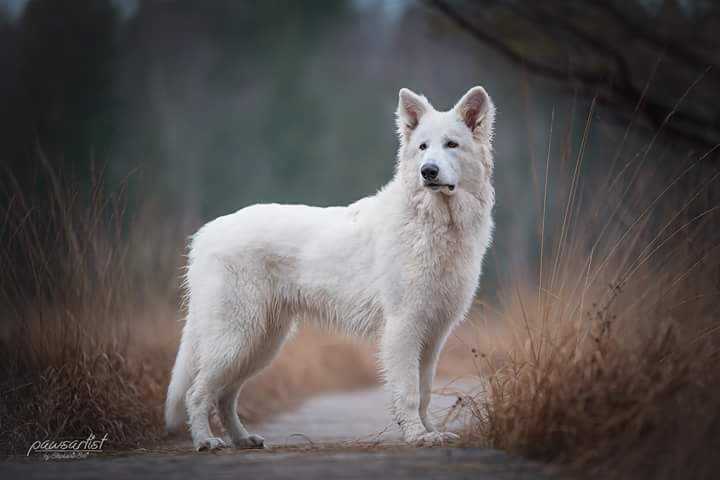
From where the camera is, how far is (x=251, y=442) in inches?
184

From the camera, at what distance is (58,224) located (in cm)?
537

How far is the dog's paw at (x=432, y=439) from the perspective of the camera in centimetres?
398

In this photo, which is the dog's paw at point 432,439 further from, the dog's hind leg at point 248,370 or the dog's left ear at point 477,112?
the dog's left ear at point 477,112

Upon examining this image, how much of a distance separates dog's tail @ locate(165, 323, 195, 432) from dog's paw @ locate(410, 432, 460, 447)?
1.48 meters

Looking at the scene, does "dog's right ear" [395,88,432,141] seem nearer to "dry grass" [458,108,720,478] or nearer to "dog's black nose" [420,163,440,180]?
"dog's black nose" [420,163,440,180]

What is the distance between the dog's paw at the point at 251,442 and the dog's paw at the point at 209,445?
287 mm

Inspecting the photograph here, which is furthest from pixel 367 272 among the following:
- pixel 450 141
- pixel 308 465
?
pixel 308 465

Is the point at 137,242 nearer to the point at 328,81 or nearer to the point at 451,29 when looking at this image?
the point at 451,29

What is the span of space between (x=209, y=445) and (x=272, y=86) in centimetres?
2446

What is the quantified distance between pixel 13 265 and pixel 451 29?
4573mm

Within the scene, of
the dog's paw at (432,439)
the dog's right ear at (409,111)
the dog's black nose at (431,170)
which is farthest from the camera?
the dog's right ear at (409,111)

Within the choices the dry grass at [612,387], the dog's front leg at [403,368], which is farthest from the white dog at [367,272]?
the dry grass at [612,387]

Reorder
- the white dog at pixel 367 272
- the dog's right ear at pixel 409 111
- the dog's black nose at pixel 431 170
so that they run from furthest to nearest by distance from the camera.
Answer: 1. the dog's right ear at pixel 409 111
2. the white dog at pixel 367 272
3. the dog's black nose at pixel 431 170

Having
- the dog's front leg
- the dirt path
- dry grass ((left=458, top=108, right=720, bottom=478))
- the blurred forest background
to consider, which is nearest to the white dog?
the dog's front leg
